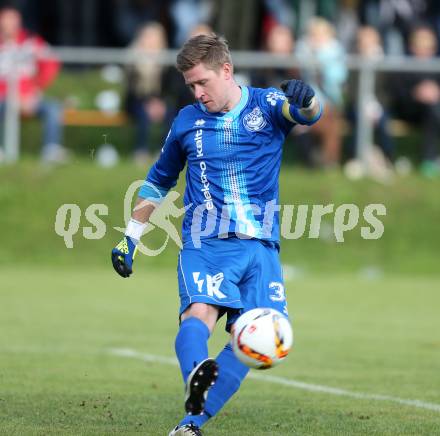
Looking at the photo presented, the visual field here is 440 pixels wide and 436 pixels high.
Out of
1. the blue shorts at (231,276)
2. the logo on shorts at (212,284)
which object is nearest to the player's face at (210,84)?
the blue shorts at (231,276)

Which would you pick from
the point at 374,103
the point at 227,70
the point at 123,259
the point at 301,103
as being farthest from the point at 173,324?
the point at 374,103

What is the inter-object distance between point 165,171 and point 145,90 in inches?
447

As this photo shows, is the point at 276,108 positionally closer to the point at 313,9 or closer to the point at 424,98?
the point at 424,98

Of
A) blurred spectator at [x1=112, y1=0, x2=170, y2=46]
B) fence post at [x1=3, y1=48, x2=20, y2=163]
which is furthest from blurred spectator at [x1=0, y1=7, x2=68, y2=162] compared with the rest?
blurred spectator at [x1=112, y1=0, x2=170, y2=46]

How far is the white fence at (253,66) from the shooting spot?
1841 cm

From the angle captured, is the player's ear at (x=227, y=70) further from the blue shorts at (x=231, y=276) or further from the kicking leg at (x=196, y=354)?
the kicking leg at (x=196, y=354)

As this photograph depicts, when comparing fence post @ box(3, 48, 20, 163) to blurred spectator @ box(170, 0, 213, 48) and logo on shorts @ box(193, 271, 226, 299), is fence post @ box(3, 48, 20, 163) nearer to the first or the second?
blurred spectator @ box(170, 0, 213, 48)

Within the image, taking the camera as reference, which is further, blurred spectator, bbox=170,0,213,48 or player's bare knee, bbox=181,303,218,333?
blurred spectator, bbox=170,0,213,48

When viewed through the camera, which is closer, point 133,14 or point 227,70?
point 227,70

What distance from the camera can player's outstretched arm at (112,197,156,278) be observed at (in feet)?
23.6

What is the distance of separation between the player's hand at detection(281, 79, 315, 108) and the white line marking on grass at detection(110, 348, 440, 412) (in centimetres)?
233

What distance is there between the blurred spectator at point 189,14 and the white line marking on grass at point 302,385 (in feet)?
36.6

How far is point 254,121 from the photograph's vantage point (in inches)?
280

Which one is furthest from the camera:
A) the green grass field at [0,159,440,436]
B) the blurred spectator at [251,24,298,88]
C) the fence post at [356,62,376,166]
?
the fence post at [356,62,376,166]
